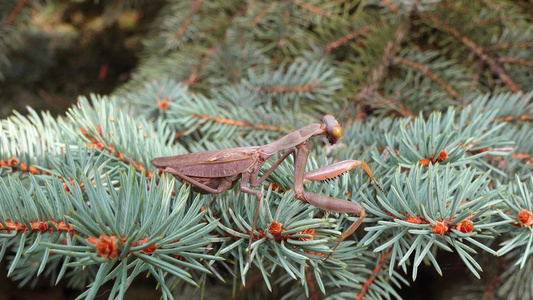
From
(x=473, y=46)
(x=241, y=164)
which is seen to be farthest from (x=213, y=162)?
(x=473, y=46)

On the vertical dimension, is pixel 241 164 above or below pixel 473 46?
below

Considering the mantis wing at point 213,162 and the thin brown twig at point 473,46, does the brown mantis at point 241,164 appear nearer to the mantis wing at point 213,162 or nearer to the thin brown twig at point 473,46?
the mantis wing at point 213,162

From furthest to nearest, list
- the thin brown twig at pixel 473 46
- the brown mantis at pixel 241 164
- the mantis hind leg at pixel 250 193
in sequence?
1. the thin brown twig at pixel 473 46
2. the brown mantis at pixel 241 164
3. the mantis hind leg at pixel 250 193

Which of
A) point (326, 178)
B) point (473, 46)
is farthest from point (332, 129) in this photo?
point (473, 46)

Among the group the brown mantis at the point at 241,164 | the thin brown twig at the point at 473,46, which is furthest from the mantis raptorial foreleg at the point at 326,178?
the thin brown twig at the point at 473,46

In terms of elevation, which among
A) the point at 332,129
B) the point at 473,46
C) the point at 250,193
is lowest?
the point at 250,193

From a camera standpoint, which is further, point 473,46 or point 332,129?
point 473,46

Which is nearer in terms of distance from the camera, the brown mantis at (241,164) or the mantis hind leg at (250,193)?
the mantis hind leg at (250,193)

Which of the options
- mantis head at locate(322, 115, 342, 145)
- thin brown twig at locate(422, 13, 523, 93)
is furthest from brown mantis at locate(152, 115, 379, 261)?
thin brown twig at locate(422, 13, 523, 93)

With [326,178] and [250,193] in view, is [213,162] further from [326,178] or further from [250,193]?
[326,178]
